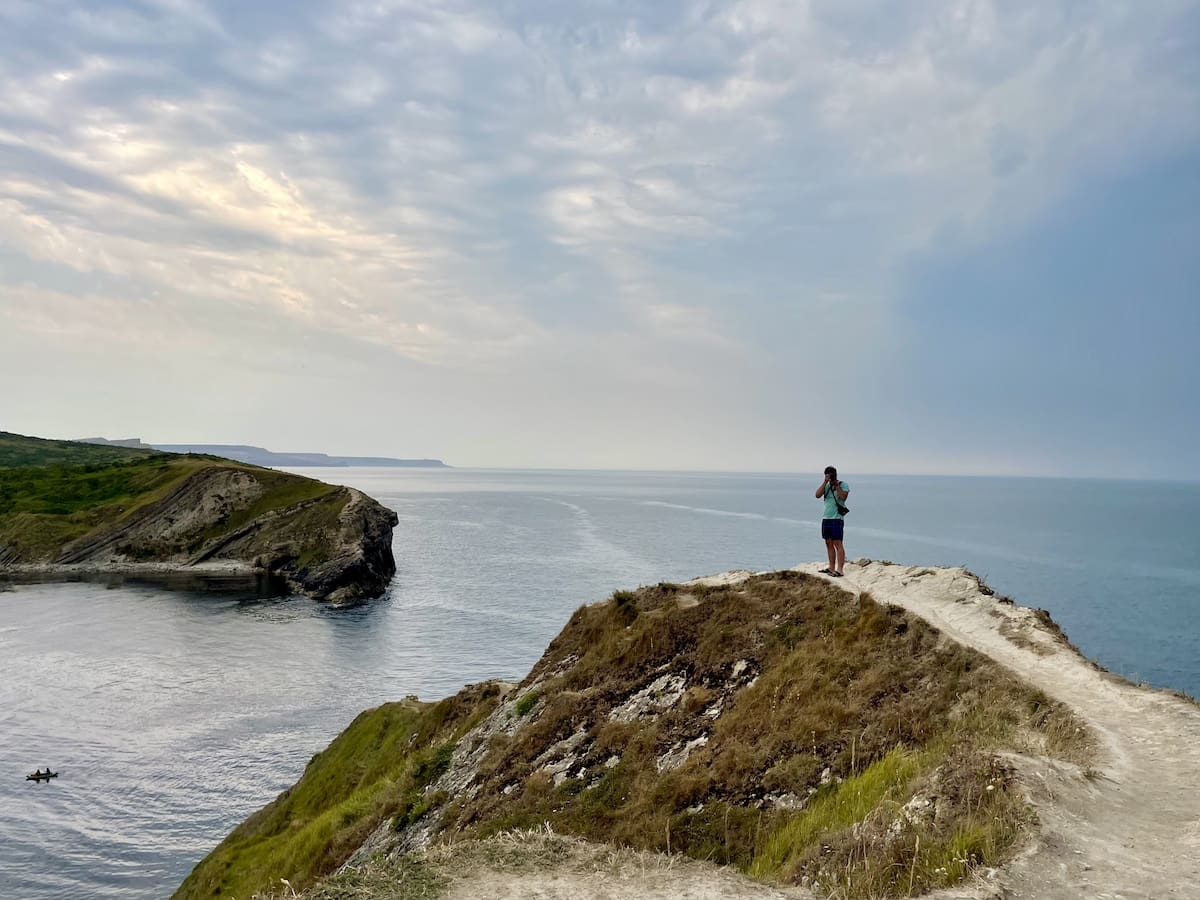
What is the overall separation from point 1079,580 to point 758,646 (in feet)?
380

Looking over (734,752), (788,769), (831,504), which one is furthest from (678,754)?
(831,504)

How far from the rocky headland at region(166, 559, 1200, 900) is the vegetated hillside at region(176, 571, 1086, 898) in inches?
2.8

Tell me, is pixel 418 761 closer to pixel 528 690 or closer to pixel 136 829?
pixel 528 690

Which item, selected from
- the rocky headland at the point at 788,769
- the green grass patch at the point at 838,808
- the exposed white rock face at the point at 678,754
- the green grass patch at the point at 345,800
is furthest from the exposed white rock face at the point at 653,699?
the green grass patch at the point at 838,808

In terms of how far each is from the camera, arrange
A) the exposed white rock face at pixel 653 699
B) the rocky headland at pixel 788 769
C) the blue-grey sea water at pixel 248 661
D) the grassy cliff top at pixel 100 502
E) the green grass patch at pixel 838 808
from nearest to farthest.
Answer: the rocky headland at pixel 788 769 → the green grass patch at pixel 838 808 → the exposed white rock face at pixel 653 699 → the blue-grey sea water at pixel 248 661 → the grassy cliff top at pixel 100 502

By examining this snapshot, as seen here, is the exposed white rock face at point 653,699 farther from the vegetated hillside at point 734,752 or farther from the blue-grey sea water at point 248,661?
the blue-grey sea water at point 248,661

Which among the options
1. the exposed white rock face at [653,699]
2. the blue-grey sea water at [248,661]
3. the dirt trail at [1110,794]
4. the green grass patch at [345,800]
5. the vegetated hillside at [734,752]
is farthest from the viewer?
the blue-grey sea water at [248,661]

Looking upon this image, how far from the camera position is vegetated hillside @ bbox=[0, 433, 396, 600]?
403ft

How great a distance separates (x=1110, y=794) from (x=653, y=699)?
42.2ft

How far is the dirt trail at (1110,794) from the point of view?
29.2ft

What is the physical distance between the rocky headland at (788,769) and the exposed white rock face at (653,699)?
87 mm

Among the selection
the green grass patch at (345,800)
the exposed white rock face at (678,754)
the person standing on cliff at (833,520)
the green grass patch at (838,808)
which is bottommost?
the green grass patch at (345,800)

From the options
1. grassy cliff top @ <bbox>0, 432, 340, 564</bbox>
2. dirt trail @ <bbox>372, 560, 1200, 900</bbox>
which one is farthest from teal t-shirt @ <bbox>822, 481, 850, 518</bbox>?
grassy cliff top @ <bbox>0, 432, 340, 564</bbox>

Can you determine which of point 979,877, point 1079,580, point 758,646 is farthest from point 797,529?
point 979,877
